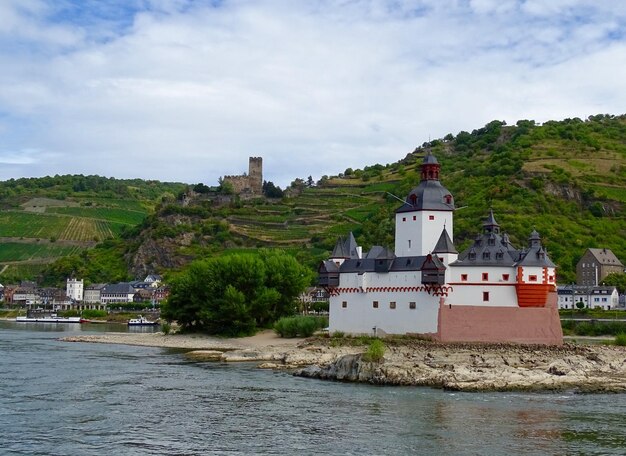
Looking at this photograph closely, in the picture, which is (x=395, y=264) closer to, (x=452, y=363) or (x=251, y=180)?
(x=452, y=363)

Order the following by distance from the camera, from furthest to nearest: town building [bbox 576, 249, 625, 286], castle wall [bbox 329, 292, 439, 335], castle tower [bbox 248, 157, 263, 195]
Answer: castle tower [bbox 248, 157, 263, 195] < town building [bbox 576, 249, 625, 286] < castle wall [bbox 329, 292, 439, 335]

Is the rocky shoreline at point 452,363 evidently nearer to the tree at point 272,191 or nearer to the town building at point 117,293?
the town building at point 117,293

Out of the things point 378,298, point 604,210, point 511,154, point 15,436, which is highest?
point 511,154

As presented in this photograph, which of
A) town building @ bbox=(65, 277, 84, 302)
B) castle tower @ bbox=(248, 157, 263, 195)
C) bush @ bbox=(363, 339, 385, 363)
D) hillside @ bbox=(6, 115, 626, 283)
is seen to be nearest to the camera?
bush @ bbox=(363, 339, 385, 363)

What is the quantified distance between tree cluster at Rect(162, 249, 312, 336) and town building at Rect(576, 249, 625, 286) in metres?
36.2

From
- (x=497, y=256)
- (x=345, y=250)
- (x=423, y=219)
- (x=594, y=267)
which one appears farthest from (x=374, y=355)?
(x=594, y=267)

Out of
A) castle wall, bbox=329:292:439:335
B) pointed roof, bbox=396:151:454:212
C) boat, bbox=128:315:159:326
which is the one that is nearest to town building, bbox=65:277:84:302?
boat, bbox=128:315:159:326

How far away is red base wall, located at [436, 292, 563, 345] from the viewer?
49344 millimetres

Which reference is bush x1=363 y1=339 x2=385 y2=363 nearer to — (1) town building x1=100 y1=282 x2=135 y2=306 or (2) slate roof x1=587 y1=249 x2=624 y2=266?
(2) slate roof x1=587 y1=249 x2=624 y2=266

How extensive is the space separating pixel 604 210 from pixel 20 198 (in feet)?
454

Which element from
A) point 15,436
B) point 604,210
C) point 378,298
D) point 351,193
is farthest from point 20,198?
point 15,436

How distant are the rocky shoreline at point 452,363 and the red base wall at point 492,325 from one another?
57.6 inches

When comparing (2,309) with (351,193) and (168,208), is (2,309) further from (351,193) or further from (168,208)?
(351,193)

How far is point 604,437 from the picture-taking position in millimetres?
26406
